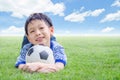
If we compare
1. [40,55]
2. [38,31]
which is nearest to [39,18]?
[38,31]

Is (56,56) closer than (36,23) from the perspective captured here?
No

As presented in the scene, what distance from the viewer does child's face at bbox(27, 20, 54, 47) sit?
5.94m

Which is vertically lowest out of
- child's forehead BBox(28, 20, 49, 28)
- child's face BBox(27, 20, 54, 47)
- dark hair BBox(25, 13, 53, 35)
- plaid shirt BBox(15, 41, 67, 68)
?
plaid shirt BBox(15, 41, 67, 68)

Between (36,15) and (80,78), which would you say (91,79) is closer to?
(80,78)

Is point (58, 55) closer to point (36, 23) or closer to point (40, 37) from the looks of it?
point (40, 37)

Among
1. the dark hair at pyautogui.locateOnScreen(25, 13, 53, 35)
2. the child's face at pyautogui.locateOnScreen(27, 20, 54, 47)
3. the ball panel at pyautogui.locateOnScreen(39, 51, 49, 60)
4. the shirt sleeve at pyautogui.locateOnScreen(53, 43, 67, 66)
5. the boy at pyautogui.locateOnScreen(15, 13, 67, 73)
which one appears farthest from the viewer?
the shirt sleeve at pyautogui.locateOnScreen(53, 43, 67, 66)

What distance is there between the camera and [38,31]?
233 inches

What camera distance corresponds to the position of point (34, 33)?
598 centimetres

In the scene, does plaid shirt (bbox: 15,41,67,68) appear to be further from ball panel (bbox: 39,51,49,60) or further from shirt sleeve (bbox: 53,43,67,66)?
ball panel (bbox: 39,51,49,60)

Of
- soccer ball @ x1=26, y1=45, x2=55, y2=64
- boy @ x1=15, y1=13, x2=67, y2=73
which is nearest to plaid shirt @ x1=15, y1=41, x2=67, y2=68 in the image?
boy @ x1=15, y1=13, x2=67, y2=73

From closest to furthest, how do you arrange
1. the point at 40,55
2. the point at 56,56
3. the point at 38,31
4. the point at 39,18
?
the point at 40,55 → the point at 38,31 → the point at 39,18 → the point at 56,56

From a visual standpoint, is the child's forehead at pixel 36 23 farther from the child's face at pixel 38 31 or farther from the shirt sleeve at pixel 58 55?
the shirt sleeve at pixel 58 55

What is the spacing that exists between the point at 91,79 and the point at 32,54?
1.53 meters

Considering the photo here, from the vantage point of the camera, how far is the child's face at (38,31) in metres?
5.94
